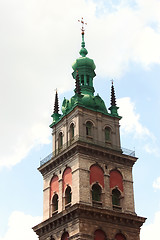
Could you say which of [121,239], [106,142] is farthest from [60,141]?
[121,239]

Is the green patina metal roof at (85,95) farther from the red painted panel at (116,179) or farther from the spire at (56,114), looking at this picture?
the red painted panel at (116,179)

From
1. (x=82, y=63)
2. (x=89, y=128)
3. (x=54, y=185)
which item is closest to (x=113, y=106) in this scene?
(x=89, y=128)

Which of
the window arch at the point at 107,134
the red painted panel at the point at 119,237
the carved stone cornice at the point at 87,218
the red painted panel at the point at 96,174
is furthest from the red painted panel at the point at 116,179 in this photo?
the red painted panel at the point at 119,237

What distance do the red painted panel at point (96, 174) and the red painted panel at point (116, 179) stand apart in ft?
5.07

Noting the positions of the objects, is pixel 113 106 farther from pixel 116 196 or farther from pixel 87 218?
pixel 87 218

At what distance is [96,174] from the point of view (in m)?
60.0

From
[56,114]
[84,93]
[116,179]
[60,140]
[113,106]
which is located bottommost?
[116,179]

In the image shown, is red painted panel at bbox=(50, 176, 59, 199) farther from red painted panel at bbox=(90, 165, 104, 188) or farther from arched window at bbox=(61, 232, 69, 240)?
arched window at bbox=(61, 232, 69, 240)

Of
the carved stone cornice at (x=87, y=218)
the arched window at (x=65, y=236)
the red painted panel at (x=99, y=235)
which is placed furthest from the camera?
the arched window at (x=65, y=236)

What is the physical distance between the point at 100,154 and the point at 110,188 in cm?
426

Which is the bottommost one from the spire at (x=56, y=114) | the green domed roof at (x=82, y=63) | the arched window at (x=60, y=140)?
the arched window at (x=60, y=140)

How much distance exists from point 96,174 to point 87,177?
5.56 ft

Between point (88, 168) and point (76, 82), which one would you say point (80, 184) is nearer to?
point (88, 168)

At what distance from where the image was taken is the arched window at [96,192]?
58.9 metres
